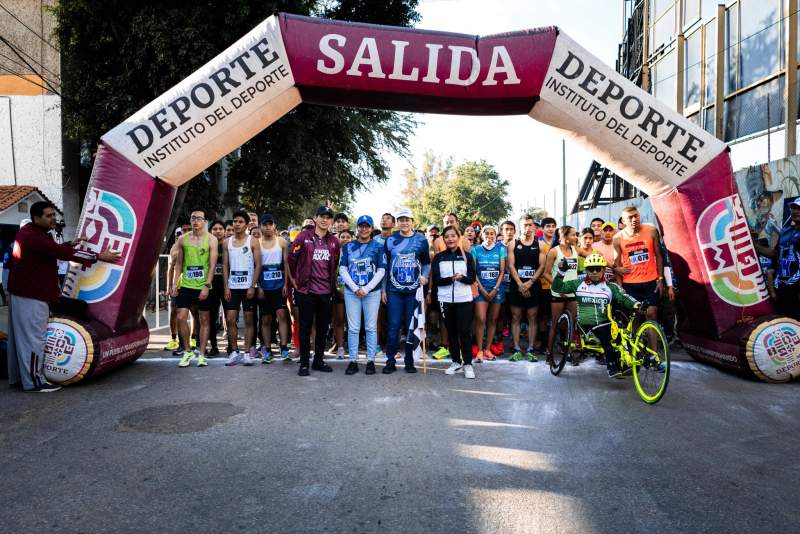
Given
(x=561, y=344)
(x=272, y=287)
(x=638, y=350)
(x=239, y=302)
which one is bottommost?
(x=561, y=344)

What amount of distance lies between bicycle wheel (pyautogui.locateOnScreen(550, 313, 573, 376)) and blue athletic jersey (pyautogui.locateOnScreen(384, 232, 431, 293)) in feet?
6.03

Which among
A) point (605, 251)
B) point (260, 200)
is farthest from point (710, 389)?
point (260, 200)

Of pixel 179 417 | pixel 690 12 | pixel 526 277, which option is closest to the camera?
pixel 179 417

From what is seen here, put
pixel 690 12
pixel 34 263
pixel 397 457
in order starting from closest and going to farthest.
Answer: pixel 397 457 → pixel 34 263 → pixel 690 12

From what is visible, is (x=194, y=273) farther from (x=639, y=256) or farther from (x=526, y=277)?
(x=639, y=256)

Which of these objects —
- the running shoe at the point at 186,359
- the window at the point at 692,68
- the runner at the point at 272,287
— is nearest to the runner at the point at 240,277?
the runner at the point at 272,287

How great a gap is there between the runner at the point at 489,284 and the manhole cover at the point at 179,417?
3.95 metres

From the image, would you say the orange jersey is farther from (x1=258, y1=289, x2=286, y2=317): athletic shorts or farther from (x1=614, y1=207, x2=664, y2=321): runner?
(x1=258, y1=289, x2=286, y2=317): athletic shorts

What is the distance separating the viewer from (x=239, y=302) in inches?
305

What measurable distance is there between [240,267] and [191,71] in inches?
265

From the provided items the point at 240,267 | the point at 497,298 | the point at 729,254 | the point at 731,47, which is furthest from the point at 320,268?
the point at 731,47

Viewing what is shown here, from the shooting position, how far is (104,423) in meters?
4.73

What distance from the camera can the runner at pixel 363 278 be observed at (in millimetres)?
7086

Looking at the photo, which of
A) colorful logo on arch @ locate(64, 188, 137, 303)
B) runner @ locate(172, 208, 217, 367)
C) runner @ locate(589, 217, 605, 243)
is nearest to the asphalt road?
colorful logo on arch @ locate(64, 188, 137, 303)
